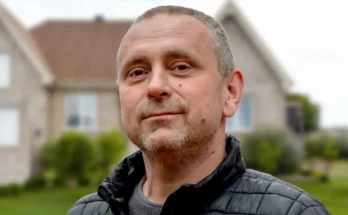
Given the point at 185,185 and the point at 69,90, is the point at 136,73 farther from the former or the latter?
the point at 69,90

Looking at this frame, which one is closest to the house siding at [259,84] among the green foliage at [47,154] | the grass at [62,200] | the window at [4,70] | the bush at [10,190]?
the grass at [62,200]

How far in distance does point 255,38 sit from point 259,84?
207cm

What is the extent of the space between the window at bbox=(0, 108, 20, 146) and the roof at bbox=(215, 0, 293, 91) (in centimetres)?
969

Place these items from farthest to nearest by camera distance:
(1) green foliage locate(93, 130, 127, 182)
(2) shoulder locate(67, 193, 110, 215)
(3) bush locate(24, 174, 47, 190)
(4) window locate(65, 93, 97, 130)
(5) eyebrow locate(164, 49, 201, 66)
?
(4) window locate(65, 93, 97, 130) → (1) green foliage locate(93, 130, 127, 182) → (3) bush locate(24, 174, 47, 190) → (2) shoulder locate(67, 193, 110, 215) → (5) eyebrow locate(164, 49, 201, 66)

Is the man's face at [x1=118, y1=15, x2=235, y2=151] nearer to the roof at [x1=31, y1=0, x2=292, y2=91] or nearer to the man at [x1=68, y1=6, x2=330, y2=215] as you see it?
the man at [x1=68, y1=6, x2=330, y2=215]

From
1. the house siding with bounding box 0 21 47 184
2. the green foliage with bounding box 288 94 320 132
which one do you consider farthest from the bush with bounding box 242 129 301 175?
the green foliage with bounding box 288 94 320 132

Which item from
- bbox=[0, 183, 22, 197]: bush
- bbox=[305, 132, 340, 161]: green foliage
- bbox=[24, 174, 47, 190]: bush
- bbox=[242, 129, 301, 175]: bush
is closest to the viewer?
bbox=[0, 183, 22, 197]: bush

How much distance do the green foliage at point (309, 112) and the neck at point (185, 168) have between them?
56.3m

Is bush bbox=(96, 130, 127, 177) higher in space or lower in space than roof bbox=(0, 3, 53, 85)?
lower

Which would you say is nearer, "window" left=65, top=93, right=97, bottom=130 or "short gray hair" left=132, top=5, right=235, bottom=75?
"short gray hair" left=132, top=5, right=235, bottom=75

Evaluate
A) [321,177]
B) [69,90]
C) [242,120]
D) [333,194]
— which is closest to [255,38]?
[242,120]

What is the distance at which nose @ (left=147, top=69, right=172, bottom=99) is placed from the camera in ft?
7.47

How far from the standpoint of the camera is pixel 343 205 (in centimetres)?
1975

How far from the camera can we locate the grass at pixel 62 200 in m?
19.4
